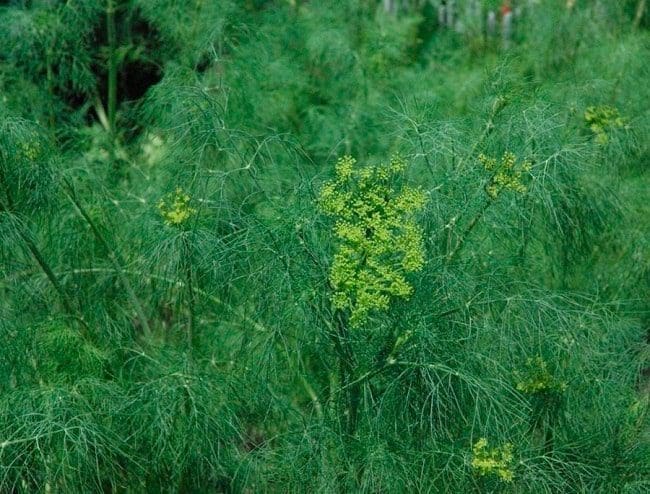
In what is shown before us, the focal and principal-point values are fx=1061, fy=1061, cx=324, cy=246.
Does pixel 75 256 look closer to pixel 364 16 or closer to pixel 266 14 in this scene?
pixel 266 14

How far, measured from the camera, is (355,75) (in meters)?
5.64

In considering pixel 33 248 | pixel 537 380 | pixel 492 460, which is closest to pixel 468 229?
pixel 537 380

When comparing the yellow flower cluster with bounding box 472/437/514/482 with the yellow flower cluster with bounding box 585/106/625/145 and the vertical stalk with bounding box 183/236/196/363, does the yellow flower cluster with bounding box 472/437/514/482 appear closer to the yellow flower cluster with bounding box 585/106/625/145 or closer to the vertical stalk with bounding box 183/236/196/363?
the vertical stalk with bounding box 183/236/196/363

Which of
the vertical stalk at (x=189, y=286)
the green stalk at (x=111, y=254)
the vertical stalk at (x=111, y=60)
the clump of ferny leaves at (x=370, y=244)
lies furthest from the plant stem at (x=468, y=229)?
the vertical stalk at (x=111, y=60)

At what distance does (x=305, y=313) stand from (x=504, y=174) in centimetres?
86

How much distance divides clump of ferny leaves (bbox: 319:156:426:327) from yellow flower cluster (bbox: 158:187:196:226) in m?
0.55

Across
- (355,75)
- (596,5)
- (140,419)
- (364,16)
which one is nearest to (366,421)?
(140,419)

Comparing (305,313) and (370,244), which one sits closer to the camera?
(370,244)

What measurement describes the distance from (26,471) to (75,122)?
2.37m

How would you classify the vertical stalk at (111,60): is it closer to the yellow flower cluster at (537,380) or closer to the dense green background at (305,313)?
the dense green background at (305,313)

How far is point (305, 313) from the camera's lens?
11.9 feet

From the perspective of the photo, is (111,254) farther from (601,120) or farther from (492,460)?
(601,120)

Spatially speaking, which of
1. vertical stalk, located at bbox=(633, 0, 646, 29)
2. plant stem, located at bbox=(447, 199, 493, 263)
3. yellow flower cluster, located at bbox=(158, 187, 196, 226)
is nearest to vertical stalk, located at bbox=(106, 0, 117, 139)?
yellow flower cluster, located at bbox=(158, 187, 196, 226)

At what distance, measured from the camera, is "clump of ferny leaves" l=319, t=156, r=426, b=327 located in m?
3.37
